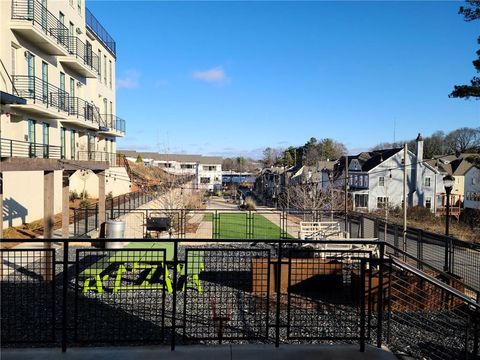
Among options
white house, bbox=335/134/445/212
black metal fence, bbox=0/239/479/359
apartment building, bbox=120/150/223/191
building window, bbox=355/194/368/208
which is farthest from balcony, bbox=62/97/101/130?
apartment building, bbox=120/150/223/191

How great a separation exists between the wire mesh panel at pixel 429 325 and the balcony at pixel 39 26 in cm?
1826

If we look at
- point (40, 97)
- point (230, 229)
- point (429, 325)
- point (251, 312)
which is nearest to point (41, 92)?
point (40, 97)

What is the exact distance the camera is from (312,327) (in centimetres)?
611

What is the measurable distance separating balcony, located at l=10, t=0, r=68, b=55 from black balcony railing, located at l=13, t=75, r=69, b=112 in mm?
1857

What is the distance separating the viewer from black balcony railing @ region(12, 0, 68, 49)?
1838cm

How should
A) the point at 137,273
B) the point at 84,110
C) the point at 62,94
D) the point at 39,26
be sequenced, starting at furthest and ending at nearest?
the point at 84,110 → the point at 62,94 → the point at 39,26 → the point at 137,273

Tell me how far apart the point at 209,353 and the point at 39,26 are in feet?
64.3

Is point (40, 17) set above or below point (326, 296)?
above

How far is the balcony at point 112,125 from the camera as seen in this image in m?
33.0

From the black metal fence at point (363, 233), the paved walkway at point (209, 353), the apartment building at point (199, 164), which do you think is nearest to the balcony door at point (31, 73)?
the black metal fence at point (363, 233)

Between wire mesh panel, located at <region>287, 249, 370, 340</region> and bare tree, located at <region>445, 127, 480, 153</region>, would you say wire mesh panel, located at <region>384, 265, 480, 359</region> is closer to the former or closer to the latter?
wire mesh panel, located at <region>287, 249, 370, 340</region>

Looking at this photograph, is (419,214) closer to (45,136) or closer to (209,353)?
(45,136)

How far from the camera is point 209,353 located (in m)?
3.88

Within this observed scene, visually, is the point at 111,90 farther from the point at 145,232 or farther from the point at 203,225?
the point at 145,232
